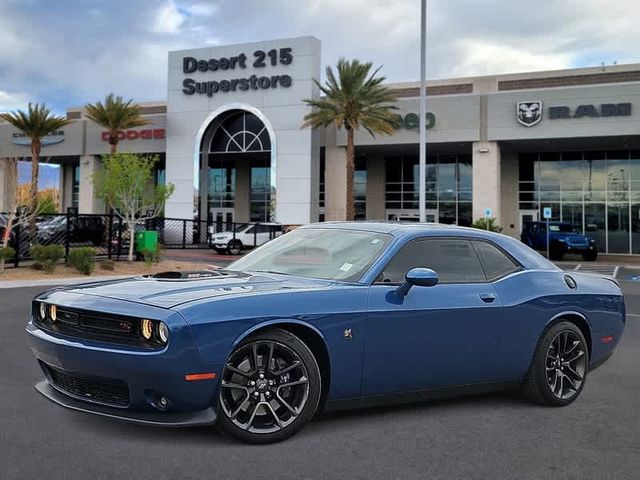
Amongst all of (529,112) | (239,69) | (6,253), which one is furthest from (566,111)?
(6,253)

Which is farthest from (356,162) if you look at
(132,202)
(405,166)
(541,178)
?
(132,202)

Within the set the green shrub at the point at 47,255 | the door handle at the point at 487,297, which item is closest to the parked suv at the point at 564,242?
the green shrub at the point at 47,255

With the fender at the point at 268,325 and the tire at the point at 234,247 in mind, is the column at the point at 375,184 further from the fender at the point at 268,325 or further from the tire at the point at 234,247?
the fender at the point at 268,325

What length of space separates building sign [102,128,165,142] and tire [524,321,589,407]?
131ft

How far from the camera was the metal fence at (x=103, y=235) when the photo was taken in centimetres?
1845

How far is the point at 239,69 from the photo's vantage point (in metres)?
39.9

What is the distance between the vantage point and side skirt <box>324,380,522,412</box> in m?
4.38

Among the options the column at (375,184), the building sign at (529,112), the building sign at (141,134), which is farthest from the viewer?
the column at (375,184)

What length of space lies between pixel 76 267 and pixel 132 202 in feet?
13.2

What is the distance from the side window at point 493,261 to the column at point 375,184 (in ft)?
126

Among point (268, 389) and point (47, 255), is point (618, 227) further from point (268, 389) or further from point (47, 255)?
point (268, 389)

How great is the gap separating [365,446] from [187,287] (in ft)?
5.13

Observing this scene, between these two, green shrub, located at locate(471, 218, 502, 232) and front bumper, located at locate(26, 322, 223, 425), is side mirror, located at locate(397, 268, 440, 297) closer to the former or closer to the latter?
front bumper, located at locate(26, 322, 223, 425)

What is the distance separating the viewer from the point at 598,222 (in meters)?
38.5
